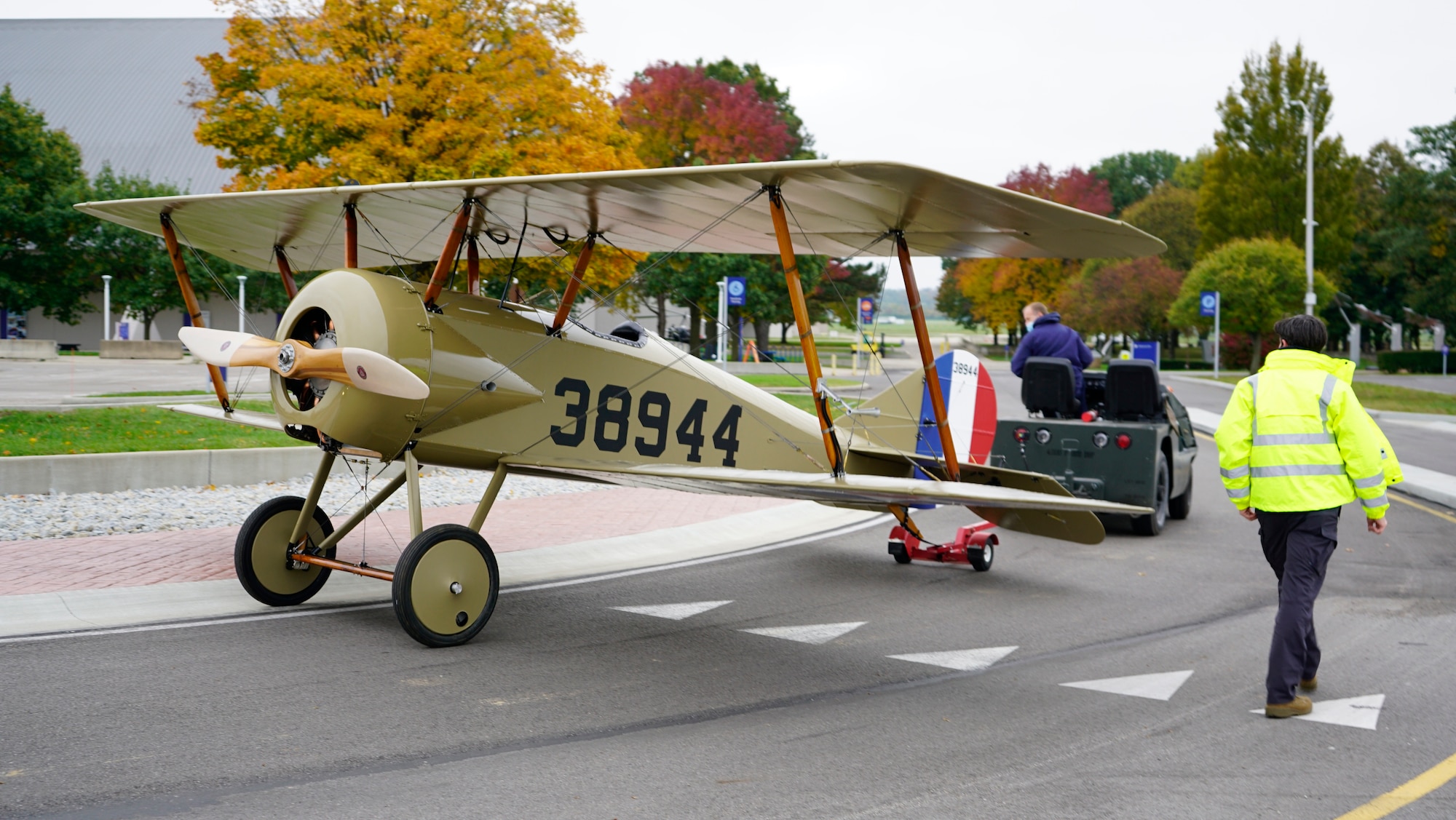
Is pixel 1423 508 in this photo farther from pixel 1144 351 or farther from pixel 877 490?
pixel 1144 351

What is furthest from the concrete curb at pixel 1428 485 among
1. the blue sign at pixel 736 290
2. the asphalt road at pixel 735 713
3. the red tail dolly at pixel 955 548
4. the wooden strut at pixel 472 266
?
the blue sign at pixel 736 290

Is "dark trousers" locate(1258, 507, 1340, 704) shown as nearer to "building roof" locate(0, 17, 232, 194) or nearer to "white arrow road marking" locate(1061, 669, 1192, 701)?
"white arrow road marking" locate(1061, 669, 1192, 701)

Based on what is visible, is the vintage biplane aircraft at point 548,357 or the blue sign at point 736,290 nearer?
the vintage biplane aircraft at point 548,357

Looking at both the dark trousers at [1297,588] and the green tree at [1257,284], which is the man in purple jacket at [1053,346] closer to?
the dark trousers at [1297,588]

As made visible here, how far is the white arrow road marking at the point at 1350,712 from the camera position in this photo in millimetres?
5070

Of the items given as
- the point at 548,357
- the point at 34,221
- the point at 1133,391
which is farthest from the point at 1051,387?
the point at 34,221

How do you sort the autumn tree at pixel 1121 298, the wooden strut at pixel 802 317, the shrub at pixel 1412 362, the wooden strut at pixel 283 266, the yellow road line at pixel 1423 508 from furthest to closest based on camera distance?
the autumn tree at pixel 1121 298 → the shrub at pixel 1412 362 → the yellow road line at pixel 1423 508 → the wooden strut at pixel 283 266 → the wooden strut at pixel 802 317

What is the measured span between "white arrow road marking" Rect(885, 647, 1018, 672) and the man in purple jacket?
16.8ft

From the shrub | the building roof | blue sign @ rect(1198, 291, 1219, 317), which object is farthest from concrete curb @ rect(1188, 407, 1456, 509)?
the building roof

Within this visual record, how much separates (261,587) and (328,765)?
3106mm

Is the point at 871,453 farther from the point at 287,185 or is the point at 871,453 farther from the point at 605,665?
the point at 287,185

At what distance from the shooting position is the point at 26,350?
35.9 metres

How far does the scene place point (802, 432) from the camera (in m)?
8.61

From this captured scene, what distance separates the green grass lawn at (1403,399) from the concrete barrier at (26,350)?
3812cm
